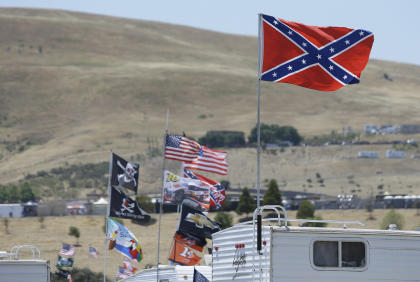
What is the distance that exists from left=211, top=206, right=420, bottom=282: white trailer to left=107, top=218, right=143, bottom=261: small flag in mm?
12530

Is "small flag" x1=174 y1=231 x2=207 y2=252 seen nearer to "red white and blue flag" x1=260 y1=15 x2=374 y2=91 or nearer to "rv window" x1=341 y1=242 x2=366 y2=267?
"red white and blue flag" x1=260 y1=15 x2=374 y2=91

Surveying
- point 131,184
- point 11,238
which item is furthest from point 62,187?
point 131,184

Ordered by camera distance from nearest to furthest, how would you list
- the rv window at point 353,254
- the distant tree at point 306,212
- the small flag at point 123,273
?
the rv window at point 353,254, the small flag at point 123,273, the distant tree at point 306,212

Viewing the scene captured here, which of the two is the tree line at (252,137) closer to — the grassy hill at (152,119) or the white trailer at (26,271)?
the grassy hill at (152,119)

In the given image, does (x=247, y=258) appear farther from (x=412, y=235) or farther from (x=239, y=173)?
(x=239, y=173)

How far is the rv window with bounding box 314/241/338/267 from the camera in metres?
16.8

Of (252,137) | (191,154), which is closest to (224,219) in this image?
(191,154)

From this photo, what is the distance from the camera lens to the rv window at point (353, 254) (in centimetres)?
1698

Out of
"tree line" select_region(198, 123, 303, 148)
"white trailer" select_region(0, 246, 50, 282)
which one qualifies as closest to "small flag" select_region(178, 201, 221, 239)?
"white trailer" select_region(0, 246, 50, 282)

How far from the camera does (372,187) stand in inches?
4473

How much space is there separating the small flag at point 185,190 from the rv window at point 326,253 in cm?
1240

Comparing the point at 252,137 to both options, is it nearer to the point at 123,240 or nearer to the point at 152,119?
the point at 152,119

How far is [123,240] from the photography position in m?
30.0

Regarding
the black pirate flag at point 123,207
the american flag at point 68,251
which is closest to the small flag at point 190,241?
the black pirate flag at point 123,207
